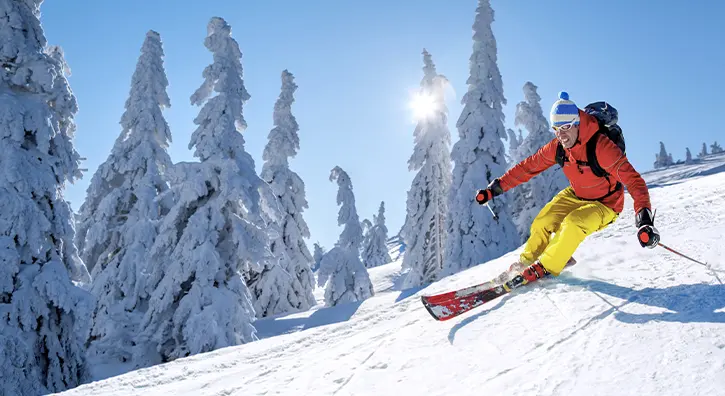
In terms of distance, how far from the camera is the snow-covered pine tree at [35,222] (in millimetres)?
9336

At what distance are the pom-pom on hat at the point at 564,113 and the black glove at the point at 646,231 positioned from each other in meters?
1.20

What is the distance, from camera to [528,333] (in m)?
3.45

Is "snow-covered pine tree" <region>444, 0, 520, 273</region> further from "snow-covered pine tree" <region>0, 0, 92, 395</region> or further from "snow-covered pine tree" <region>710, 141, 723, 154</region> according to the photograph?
"snow-covered pine tree" <region>710, 141, 723, 154</region>

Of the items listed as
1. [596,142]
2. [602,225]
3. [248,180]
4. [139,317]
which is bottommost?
[139,317]

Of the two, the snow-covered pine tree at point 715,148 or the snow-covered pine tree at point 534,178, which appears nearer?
the snow-covered pine tree at point 534,178

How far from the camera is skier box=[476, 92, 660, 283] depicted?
4.38 m

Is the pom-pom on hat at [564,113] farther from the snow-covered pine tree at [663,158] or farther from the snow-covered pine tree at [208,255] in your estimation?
the snow-covered pine tree at [663,158]

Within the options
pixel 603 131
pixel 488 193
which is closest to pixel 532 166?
pixel 488 193

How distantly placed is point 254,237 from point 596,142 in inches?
450

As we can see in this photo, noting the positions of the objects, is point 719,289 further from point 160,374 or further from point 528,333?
point 160,374

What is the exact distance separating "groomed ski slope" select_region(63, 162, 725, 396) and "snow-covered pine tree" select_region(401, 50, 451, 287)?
19.7 meters

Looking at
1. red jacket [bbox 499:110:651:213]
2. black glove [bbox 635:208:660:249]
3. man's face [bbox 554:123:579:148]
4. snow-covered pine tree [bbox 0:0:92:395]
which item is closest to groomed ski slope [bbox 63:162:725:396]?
black glove [bbox 635:208:660:249]

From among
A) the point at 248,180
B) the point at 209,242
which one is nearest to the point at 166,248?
the point at 209,242

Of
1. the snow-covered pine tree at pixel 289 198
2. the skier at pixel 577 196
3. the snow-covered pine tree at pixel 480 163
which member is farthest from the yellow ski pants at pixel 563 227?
the snow-covered pine tree at pixel 289 198
